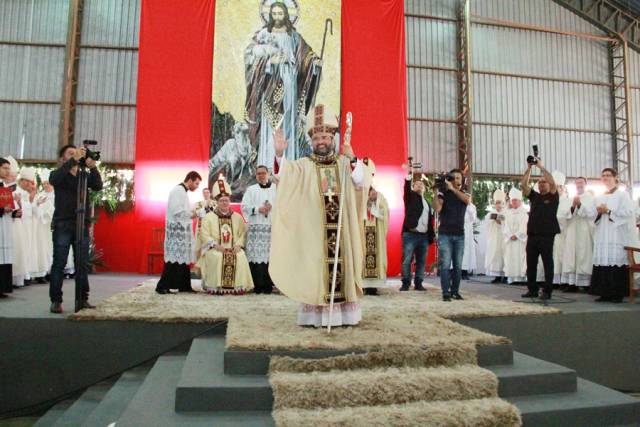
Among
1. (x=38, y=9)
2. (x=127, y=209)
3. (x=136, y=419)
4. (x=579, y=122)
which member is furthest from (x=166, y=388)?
(x=579, y=122)

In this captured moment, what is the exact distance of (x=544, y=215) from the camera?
20.8 feet

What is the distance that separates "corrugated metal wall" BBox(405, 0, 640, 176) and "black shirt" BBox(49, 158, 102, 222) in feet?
34.4

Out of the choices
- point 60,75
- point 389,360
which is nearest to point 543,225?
point 389,360

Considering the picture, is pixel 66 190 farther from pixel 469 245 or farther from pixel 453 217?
pixel 469 245

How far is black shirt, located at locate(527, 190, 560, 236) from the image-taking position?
630cm

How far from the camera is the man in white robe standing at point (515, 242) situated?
29.5 ft

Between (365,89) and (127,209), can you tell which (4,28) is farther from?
(365,89)

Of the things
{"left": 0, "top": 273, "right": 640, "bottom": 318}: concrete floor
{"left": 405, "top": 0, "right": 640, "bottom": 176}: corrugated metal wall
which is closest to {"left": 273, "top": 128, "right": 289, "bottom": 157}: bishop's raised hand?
{"left": 0, "top": 273, "right": 640, "bottom": 318}: concrete floor

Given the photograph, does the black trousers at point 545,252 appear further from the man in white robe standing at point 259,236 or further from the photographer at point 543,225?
the man in white robe standing at point 259,236

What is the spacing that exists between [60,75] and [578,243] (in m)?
12.4

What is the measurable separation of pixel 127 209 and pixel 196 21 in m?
4.72

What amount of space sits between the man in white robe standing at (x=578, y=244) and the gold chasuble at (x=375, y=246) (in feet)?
9.60

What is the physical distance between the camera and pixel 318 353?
3.07 meters

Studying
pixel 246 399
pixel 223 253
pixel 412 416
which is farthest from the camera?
pixel 223 253
